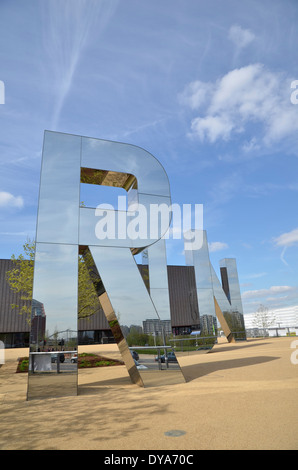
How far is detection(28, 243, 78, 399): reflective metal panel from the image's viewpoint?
820cm

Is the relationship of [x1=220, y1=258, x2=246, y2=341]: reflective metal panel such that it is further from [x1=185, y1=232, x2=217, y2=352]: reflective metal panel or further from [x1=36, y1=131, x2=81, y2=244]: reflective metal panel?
[x1=36, y1=131, x2=81, y2=244]: reflective metal panel

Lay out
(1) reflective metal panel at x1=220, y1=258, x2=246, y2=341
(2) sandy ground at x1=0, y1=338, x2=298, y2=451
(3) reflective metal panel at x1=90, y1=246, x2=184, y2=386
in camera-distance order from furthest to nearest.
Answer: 1. (1) reflective metal panel at x1=220, y1=258, x2=246, y2=341
2. (3) reflective metal panel at x1=90, y1=246, x2=184, y2=386
3. (2) sandy ground at x1=0, y1=338, x2=298, y2=451

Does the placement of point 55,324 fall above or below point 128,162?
below

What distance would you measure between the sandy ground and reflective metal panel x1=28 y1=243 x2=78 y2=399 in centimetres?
54

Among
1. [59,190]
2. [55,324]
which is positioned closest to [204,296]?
[55,324]

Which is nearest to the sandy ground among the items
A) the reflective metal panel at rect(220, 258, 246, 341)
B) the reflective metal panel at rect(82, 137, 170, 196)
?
the reflective metal panel at rect(82, 137, 170, 196)

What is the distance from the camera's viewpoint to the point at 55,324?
28.1 feet

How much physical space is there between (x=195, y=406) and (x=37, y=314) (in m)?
4.81

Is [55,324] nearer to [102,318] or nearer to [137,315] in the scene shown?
[137,315]

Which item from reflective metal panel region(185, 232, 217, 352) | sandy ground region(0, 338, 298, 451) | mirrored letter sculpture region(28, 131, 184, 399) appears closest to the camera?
sandy ground region(0, 338, 298, 451)

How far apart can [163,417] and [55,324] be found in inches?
166

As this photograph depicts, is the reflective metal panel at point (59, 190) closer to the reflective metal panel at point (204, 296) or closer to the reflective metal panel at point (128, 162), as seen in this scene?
the reflective metal panel at point (128, 162)

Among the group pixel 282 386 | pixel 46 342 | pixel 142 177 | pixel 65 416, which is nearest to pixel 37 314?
pixel 46 342

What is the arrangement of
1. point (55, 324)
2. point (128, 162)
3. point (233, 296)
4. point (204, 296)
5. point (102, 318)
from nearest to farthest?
point (55, 324) → point (128, 162) → point (204, 296) → point (233, 296) → point (102, 318)
